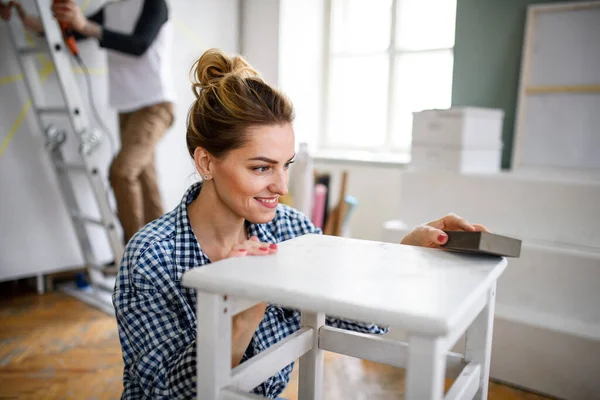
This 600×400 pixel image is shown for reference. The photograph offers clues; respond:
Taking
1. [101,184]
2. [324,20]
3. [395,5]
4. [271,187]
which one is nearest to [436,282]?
[271,187]

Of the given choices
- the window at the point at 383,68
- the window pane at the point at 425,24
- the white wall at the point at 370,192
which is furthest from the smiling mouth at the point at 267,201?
the window pane at the point at 425,24

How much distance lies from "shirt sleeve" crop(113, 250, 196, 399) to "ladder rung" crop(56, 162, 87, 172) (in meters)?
2.01

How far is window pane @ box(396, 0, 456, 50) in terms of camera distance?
11.5 ft

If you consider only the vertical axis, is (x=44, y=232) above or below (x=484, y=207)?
below

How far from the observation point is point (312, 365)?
1008 mm

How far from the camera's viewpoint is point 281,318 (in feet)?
3.68

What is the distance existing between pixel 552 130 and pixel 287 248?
2015mm

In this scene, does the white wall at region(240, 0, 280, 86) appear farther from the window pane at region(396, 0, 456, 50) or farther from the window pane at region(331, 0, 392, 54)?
the window pane at region(396, 0, 456, 50)

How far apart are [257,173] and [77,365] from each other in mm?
1620

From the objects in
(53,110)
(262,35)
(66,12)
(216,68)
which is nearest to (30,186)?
(53,110)

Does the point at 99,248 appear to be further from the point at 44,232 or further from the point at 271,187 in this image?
the point at 271,187

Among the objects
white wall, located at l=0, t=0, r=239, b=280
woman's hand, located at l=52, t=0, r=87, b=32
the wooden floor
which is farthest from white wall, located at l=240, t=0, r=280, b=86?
the wooden floor

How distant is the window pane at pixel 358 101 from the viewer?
388 centimetres

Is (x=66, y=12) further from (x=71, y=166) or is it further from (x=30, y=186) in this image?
(x=30, y=186)
